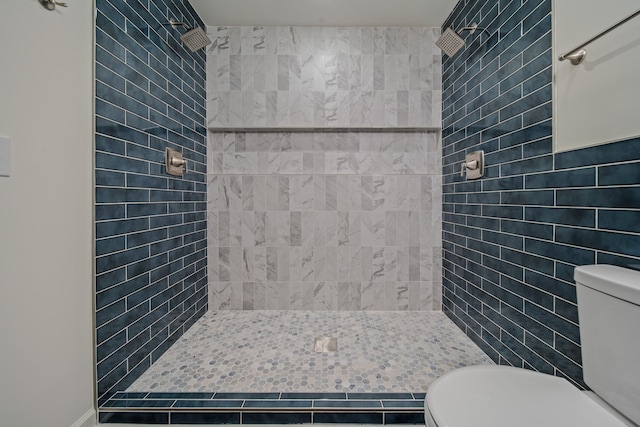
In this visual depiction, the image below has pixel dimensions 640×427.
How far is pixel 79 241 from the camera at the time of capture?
116cm

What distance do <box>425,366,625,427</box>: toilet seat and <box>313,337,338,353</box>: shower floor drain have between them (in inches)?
36.2

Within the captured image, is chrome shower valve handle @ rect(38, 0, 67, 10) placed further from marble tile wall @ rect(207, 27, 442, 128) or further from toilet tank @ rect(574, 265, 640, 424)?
toilet tank @ rect(574, 265, 640, 424)

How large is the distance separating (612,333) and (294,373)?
1332 mm

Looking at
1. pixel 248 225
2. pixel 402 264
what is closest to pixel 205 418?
pixel 248 225

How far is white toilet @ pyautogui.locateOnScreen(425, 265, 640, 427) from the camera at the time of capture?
747 mm

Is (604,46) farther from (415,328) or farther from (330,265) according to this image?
(330,265)

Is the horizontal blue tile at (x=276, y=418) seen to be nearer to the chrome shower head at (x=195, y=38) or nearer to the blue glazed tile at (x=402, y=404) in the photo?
the blue glazed tile at (x=402, y=404)

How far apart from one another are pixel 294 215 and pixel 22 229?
167cm

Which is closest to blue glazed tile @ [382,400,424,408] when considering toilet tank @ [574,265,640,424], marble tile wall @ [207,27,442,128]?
toilet tank @ [574,265,640,424]

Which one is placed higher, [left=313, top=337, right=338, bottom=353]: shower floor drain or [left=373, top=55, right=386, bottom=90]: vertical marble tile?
[left=373, top=55, right=386, bottom=90]: vertical marble tile

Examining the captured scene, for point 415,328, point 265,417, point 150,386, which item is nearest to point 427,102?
point 415,328

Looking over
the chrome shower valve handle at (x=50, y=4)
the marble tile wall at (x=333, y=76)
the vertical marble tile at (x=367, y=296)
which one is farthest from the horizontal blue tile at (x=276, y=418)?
the marble tile wall at (x=333, y=76)

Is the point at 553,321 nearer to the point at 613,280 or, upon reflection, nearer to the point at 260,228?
the point at 613,280

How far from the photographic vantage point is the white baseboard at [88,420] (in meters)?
1.16
